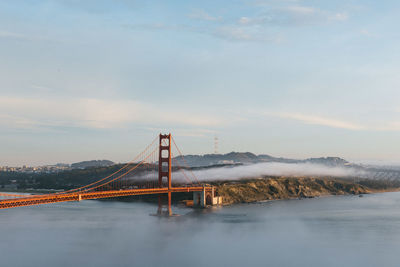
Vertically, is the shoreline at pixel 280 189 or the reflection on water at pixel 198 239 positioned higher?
the shoreline at pixel 280 189

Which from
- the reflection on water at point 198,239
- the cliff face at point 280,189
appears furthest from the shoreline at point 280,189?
the reflection on water at point 198,239

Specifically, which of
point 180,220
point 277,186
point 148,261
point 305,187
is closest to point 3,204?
point 148,261

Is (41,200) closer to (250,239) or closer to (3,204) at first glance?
(3,204)

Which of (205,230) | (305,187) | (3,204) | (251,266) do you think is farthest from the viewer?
(305,187)

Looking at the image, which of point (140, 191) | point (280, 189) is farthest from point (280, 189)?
point (140, 191)

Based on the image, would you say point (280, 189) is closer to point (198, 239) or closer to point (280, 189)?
point (280, 189)

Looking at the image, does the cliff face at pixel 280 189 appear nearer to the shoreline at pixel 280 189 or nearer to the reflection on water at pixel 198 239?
the shoreline at pixel 280 189

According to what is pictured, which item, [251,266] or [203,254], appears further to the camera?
[203,254]
